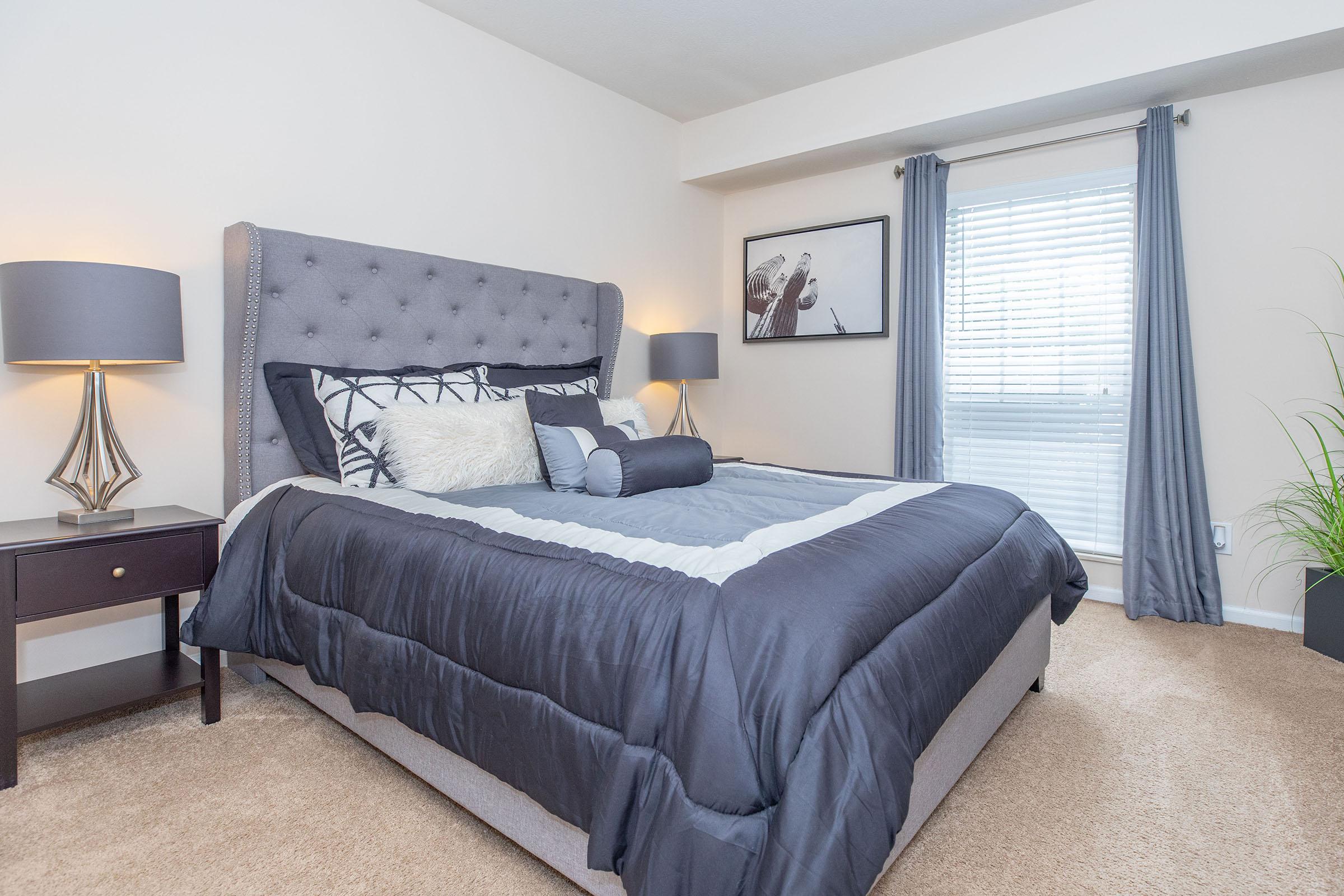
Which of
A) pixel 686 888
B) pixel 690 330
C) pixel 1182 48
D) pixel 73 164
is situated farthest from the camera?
pixel 690 330

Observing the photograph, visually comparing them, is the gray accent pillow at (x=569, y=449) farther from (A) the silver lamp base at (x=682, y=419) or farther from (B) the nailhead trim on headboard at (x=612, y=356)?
(A) the silver lamp base at (x=682, y=419)

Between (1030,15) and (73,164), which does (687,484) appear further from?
(1030,15)

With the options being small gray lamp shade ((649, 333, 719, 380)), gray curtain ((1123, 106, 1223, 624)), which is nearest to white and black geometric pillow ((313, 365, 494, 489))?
small gray lamp shade ((649, 333, 719, 380))

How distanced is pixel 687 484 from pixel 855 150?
232 cm

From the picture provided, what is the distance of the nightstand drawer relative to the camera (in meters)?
1.76

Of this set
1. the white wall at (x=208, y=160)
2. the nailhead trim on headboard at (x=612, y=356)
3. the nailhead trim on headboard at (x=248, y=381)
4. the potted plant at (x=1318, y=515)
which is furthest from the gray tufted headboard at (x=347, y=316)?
the potted plant at (x=1318, y=515)

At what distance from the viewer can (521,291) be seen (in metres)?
3.28

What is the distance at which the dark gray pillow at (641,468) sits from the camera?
2205 mm

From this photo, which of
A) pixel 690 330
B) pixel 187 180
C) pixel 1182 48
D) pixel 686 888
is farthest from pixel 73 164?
pixel 1182 48

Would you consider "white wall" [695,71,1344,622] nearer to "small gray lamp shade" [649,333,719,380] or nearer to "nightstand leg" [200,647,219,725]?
"small gray lamp shade" [649,333,719,380]

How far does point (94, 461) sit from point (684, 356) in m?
2.61

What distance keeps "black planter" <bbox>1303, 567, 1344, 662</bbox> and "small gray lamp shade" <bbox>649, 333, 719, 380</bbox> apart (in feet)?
8.88

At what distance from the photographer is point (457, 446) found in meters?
2.32

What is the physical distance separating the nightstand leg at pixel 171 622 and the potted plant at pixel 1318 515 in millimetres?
4019
